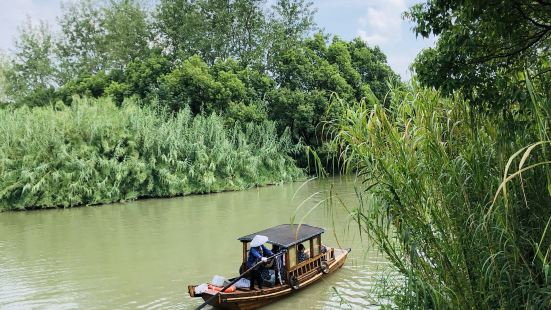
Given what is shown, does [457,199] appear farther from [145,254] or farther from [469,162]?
[145,254]

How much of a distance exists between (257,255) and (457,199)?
396cm

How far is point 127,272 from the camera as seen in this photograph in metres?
8.92

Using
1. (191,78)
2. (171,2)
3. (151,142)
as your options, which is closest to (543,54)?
(151,142)

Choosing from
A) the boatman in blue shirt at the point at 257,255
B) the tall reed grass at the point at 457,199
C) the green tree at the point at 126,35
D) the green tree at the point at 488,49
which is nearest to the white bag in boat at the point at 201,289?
the boatman in blue shirt at the point at 257,255

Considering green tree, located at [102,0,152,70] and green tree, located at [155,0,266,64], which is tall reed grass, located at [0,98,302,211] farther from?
green tree, located at [102,0,152,70]

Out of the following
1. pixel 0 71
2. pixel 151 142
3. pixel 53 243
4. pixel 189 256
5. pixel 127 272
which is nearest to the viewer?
pixel 127 272

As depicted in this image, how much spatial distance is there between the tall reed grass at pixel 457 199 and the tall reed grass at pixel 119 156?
612 inches

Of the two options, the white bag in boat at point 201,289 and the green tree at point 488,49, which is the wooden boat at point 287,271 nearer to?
the white bag in boat at point 201,289

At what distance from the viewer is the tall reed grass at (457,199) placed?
2.94 m

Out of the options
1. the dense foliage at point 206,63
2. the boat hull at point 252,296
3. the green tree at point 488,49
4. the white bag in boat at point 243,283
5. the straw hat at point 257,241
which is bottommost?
the boat hull at point 252,296

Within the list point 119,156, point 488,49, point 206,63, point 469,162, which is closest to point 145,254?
point 469,162

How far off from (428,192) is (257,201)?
1433 centimetres

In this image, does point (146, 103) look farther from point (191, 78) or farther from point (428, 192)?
point (428, 192)

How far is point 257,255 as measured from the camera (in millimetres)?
6727
